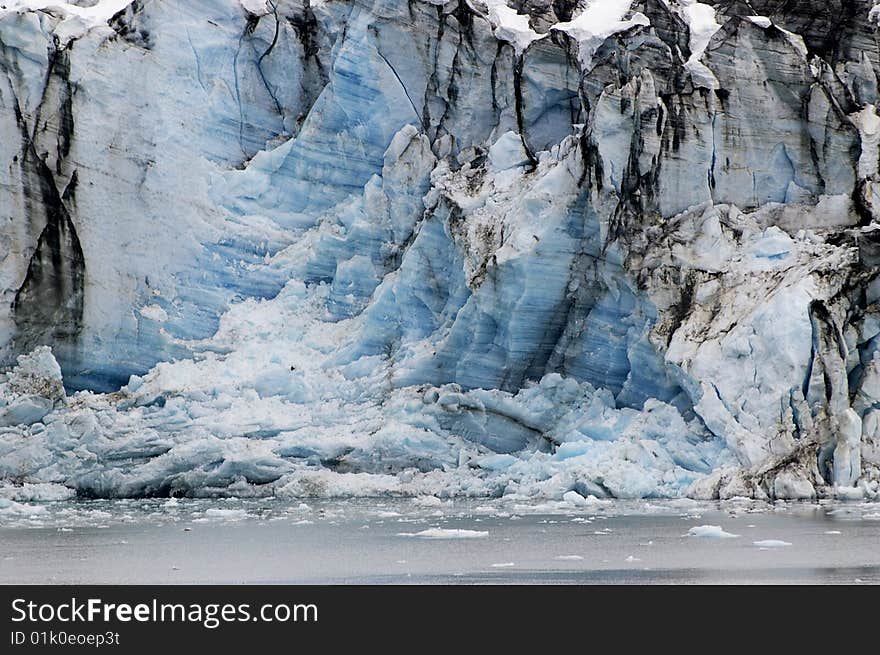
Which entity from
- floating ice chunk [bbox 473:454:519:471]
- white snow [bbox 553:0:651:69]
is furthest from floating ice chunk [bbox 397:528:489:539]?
white snow [bbox 553:0:651:69]

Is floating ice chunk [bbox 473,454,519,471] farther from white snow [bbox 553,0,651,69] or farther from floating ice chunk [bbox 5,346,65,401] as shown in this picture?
white snow [bbox 553,0,651,69]

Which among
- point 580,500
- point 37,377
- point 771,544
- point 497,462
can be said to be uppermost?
point 37,377

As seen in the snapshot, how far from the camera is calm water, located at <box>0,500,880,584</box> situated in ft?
35.4

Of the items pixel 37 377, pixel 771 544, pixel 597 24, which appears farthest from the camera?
pixel 597 24

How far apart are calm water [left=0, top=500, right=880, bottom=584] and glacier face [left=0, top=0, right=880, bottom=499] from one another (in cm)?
161

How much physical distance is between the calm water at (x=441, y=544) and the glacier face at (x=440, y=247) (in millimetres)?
1605

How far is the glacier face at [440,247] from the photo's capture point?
18094mm

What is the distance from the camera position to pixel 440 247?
20906mm

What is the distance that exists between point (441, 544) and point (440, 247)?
849cm

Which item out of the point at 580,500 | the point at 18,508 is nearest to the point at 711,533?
the point at 580,500

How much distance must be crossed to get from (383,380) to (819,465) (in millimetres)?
6699

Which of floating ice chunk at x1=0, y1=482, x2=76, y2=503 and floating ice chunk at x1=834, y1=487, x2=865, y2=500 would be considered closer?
floating ice chunk at x1=834, y1=487, x2=865, y2=500

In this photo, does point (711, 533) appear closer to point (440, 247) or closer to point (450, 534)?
point (450, 534)

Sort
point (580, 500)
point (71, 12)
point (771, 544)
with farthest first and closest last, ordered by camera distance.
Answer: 1. point (71, 12)
2. point (580, 500)
3. point (771, 544)
